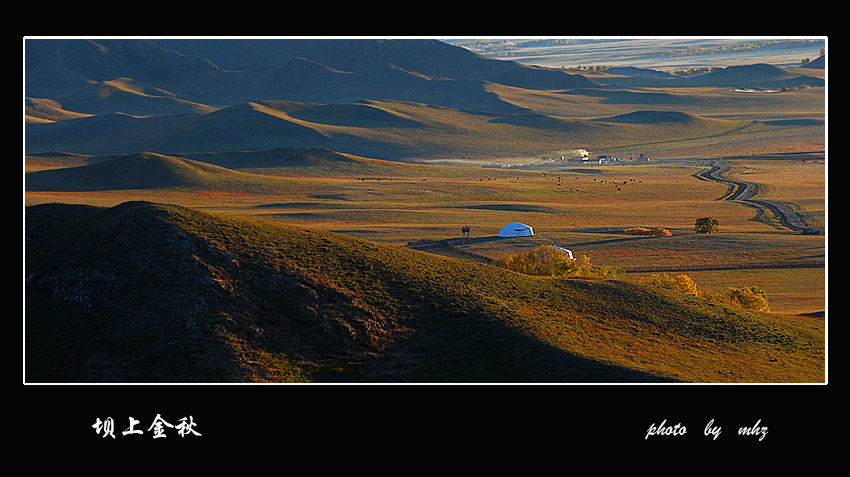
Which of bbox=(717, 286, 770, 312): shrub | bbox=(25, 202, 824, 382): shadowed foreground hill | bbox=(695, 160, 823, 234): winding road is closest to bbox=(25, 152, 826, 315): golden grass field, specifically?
bbox=(695, 160, 823, 234): winding road

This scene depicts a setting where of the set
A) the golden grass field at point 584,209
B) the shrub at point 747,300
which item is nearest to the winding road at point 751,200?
the golden grass field at point 584,209

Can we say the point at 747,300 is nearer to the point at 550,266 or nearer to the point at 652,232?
the point at 550,266

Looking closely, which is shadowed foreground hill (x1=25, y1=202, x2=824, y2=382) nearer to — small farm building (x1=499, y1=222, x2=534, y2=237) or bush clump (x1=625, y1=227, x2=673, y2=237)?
small farm building (x1=499, y1=222, x2=534, y2=237)

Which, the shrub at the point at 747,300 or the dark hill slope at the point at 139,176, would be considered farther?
the dark hill slope at the point at 139,176

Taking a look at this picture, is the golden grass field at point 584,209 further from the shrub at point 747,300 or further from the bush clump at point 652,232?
the shrub at point 747,300

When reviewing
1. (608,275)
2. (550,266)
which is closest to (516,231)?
(608,275)

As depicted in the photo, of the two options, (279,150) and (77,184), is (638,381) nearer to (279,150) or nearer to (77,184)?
(77,184)
